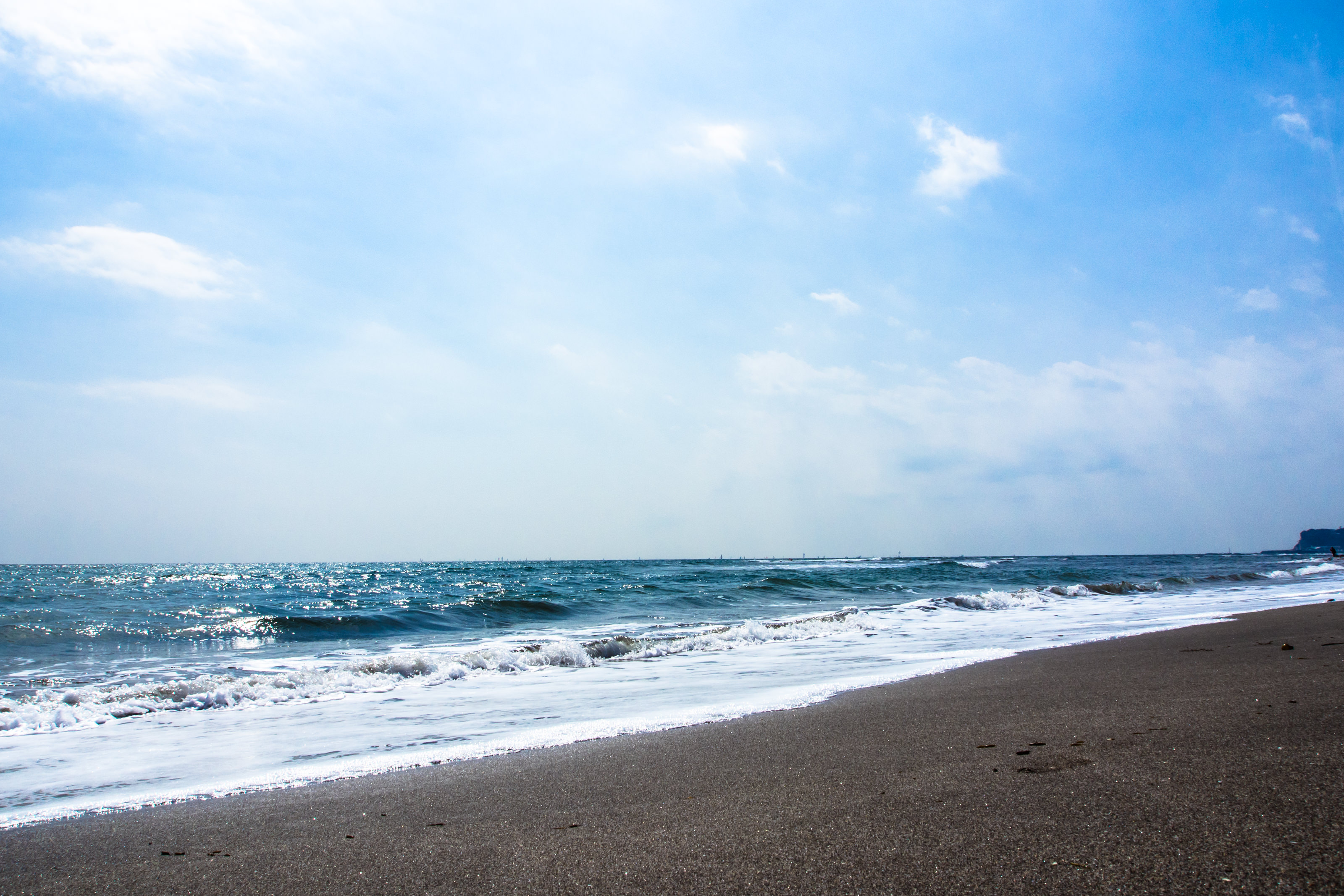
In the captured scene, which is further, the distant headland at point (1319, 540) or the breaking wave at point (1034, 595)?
the distant headland at point (1319, 540)

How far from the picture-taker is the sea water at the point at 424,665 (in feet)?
15.1

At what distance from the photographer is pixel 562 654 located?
9.55 m

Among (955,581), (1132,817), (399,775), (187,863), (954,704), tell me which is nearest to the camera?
(1132,817)

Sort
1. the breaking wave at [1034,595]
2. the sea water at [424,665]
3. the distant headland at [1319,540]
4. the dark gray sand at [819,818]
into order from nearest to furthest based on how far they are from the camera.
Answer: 1. the dark gray sand at [819,818]
2. the sea water at [424,665]
3. the breaking wave at [1034,595]
4. the distant headland at [1319,540]

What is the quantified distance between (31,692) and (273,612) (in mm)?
12181

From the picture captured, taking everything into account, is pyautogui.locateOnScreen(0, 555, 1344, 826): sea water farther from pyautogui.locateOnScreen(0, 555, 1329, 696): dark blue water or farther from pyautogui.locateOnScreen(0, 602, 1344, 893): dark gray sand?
pyautogui.locateOnScreen(0, 602, 1344, 893): dark gray sand

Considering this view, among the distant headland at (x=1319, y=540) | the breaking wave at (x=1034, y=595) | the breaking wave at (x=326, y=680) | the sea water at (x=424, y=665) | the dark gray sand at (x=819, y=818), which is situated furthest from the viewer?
the distant headland at (x=1319, y=540)

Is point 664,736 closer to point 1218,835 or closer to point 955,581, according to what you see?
point 1218,835

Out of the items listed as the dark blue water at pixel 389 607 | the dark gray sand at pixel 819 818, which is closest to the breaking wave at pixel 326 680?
the dark blue water at pixel 389 607

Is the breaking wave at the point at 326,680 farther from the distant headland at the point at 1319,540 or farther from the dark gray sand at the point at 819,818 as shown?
the distant headland at the point at 1319,540

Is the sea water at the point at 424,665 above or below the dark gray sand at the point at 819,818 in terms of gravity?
below

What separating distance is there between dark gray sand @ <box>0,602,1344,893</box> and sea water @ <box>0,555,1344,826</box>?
80 centimetres

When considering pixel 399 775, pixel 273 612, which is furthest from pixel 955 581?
pixel 399 775

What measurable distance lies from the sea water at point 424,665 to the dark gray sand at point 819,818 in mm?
796
